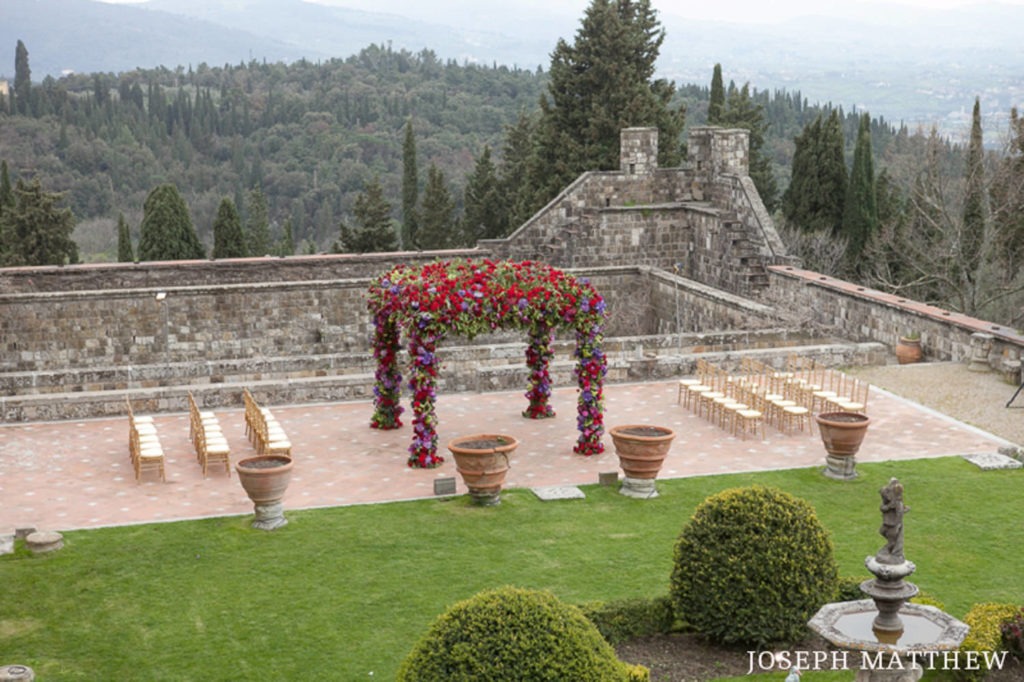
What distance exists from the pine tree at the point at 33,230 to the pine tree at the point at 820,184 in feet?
77.0

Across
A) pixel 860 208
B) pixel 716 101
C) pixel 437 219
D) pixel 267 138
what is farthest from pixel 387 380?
pixel 267 138

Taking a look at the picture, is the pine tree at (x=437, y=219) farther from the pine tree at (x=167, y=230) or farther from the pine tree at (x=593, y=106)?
the pine tree at (x=167, y=230)

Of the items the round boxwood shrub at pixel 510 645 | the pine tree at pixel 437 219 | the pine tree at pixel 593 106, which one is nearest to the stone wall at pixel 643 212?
the pine tree at pixel 593 106

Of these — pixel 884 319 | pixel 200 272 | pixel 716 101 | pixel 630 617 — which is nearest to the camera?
pixel 630 617

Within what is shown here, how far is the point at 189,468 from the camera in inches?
635

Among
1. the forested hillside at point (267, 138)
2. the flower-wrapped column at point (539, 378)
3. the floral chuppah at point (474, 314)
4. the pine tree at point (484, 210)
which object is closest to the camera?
the floral chuppah at point (474, 314)

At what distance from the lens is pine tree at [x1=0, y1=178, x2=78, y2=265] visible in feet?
129

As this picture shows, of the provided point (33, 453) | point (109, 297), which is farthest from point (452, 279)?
point (109, 297)

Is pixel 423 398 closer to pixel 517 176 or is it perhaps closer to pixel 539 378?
pixel 539 378

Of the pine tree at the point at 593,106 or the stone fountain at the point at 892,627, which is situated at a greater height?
the pine tree at the point at 593,106

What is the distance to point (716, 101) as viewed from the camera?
49.0 m

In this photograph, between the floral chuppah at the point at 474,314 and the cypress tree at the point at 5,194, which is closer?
the floral chuppah at the point at 474,314

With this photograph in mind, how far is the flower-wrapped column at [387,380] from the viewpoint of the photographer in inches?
679

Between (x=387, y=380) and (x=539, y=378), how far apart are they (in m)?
2.19
